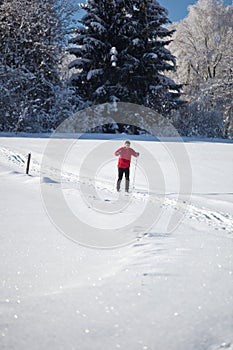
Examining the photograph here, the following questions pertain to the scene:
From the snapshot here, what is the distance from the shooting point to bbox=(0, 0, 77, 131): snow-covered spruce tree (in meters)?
22.0

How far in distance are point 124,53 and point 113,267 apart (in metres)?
21.5

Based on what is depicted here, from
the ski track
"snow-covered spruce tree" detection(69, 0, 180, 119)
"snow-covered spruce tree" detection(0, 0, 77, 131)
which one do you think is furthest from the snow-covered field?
"snow-covered spruce tree" detection(69, 0, 180, 119)

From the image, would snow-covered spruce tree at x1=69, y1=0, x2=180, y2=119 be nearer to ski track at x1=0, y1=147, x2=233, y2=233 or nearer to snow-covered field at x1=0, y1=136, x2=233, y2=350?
ski track at x1=0, y1=147, x2=233, y2=233

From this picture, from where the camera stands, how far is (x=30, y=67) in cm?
2345

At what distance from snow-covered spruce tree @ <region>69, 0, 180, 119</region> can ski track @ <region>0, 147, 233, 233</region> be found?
11.4 meters

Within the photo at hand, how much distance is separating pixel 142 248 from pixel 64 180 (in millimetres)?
6214

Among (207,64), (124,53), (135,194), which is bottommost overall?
(135,194)

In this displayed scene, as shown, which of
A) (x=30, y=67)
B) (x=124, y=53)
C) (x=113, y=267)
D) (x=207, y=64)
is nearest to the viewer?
(x=113, y=267)

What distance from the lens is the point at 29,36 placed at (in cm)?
2345

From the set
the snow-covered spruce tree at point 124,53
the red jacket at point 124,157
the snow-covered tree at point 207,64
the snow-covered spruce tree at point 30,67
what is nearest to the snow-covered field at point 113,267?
the red jacket at point 124,157

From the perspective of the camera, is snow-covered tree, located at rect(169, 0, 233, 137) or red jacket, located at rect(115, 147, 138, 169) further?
snow-covered tree, located at rect(169, 0, 233, 137)

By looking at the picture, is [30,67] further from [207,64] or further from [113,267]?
[113,267]

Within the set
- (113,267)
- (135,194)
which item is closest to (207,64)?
(135,194)

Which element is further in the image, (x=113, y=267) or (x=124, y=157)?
(x=124, y=157)
